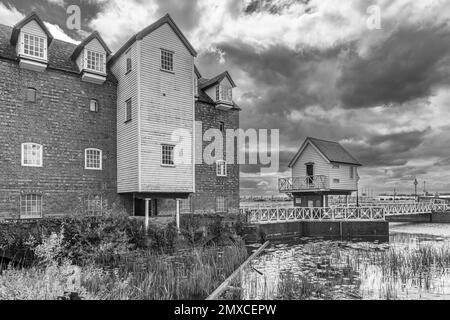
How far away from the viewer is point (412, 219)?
5225cm

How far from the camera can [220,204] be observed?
30938mm

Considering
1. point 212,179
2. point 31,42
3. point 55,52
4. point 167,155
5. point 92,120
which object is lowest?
point 212,179

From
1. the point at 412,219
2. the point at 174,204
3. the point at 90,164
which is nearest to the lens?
the point at 90,164

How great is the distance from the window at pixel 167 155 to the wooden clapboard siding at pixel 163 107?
287 millimetres

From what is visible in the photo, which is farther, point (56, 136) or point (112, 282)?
point (56, 136)

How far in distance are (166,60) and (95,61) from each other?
4414 mm

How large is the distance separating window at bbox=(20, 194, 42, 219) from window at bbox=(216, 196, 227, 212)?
1324 cm

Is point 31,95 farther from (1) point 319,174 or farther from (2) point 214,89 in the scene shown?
(1) point 319,174

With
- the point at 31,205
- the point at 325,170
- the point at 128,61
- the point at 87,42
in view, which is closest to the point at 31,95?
the point at 87,42

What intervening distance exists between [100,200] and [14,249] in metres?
7.90

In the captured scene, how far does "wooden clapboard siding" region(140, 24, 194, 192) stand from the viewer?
22.9 metres
